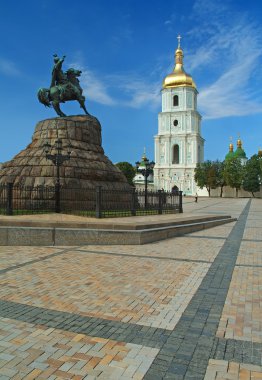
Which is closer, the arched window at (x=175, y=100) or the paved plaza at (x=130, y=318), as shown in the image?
the paved plaza at (x=130, y=318)

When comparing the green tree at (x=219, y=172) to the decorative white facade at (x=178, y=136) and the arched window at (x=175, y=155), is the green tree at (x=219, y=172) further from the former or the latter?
the arched window at (x=175, y=155)

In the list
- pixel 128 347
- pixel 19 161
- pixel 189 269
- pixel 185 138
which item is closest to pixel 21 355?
pixel 128 347

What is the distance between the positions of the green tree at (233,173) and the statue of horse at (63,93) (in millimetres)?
54154

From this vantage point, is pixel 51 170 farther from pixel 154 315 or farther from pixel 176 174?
pixel 176 174

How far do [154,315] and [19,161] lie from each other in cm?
1459

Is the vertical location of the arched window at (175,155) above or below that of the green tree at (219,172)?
above

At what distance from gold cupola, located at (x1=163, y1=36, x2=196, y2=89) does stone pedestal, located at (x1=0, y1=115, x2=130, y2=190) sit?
6331cm

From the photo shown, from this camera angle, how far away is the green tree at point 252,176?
69750mm

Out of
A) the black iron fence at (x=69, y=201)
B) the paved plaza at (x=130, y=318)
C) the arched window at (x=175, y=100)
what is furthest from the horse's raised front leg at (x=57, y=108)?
the arched window at (x=175, y=100)

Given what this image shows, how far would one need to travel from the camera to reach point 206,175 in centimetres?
7225

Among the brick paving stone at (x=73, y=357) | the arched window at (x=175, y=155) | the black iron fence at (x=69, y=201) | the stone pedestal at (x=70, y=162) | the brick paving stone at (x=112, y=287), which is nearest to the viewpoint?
the brick paving stone at (x=73, y=357)

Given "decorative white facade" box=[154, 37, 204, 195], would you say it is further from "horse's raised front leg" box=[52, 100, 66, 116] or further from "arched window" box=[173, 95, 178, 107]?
"horse's raised front leg" box=[52, 100, 66, 116]

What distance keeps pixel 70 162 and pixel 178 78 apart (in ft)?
224

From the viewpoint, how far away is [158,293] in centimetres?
531
